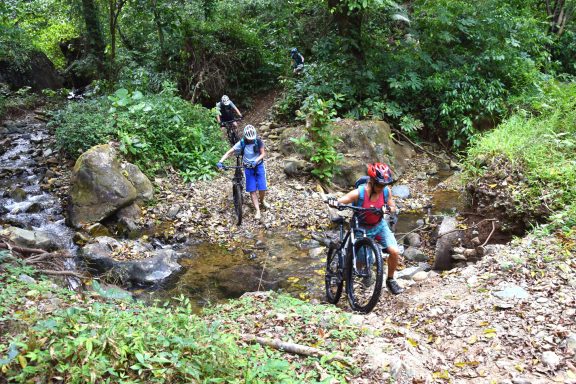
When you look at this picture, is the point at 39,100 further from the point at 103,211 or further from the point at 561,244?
the point at 561,244

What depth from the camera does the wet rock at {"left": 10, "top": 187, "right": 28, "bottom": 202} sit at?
33.4 feet

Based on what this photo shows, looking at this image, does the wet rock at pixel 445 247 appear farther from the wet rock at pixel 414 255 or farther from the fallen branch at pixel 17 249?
the fallen branch at pixel 17 249

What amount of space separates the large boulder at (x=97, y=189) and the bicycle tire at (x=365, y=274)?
5.77 metres

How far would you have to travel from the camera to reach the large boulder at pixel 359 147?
11.4m

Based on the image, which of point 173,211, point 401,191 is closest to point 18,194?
point 173,211

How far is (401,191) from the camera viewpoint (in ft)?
36.4

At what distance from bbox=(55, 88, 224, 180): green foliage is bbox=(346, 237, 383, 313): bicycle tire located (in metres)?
6.32

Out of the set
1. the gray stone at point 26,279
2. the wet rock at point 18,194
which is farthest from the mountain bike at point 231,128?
the gray stone at point 26,279

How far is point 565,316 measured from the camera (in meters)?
4.46

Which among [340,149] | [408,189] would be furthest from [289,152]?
[408,189]

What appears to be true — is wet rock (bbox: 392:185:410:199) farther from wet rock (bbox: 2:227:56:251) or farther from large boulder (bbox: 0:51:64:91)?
large boulder (bbox: 0:51:64:91)

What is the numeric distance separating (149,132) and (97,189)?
2395mm

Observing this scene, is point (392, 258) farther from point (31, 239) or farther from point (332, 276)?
point (31, 239)

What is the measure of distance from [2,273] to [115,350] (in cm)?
196
